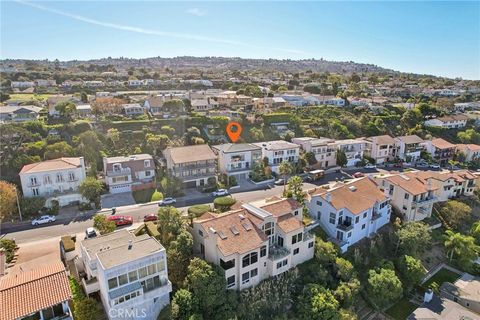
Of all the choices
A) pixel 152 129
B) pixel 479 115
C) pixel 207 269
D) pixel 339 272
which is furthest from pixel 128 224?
pixel 479 115

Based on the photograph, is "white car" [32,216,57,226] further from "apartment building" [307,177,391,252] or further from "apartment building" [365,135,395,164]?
"apartment building" [365,135,395,164]

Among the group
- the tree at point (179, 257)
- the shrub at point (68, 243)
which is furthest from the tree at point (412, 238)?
the shrub at point (68, 243)

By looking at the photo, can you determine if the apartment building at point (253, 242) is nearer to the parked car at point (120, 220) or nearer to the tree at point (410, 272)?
the parked car at point (120, 220)

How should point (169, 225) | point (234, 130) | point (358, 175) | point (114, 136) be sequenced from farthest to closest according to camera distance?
point (234, 130) → point (114, 136) → point (358, 175) → point (169, 225)

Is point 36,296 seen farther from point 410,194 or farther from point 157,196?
point 410,194

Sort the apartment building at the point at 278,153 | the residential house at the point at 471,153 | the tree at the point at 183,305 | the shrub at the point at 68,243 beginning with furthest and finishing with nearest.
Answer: the residential house at the point at 471,153 < the apartment building at the point at 278,153 < the shrub at the point at 68,243 < the tree at the point at 183,305

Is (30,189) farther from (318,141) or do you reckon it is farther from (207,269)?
(318,141)

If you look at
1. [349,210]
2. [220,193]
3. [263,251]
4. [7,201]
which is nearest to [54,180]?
[7,201]
